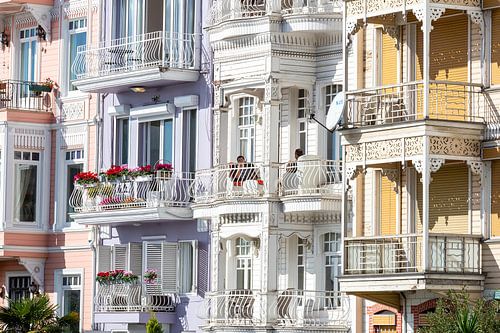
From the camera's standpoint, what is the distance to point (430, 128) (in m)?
46.2

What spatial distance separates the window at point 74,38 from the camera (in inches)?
2469

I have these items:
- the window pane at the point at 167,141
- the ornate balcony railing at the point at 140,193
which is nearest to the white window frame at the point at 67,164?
the ornate balcony railing at the point at 140,193

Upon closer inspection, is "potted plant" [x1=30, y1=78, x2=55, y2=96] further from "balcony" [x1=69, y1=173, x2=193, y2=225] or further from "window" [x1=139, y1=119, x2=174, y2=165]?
"window" [x1=139, y1=119, x2=174, y2=165]

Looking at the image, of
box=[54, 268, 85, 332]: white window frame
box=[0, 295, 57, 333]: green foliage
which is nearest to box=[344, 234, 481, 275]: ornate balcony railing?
box=[0, 295, 57, 333]: green foliage

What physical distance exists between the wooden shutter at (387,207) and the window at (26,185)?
54.0ft

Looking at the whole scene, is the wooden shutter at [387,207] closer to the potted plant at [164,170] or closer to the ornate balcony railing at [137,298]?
the potted plant at [164,170]

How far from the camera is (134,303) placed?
57438mm

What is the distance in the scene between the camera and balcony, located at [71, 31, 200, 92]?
186 feet

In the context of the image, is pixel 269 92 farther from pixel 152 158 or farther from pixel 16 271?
pixel 16 271

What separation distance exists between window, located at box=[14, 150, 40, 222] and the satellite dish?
1598cm

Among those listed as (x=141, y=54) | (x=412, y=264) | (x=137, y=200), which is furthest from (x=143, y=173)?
(x=412, y=264)

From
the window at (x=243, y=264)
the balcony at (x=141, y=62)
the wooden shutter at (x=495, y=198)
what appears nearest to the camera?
the wooden shutter at (x=495, y=198)

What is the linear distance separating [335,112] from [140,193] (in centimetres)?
996

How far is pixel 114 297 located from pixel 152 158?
4.14m
